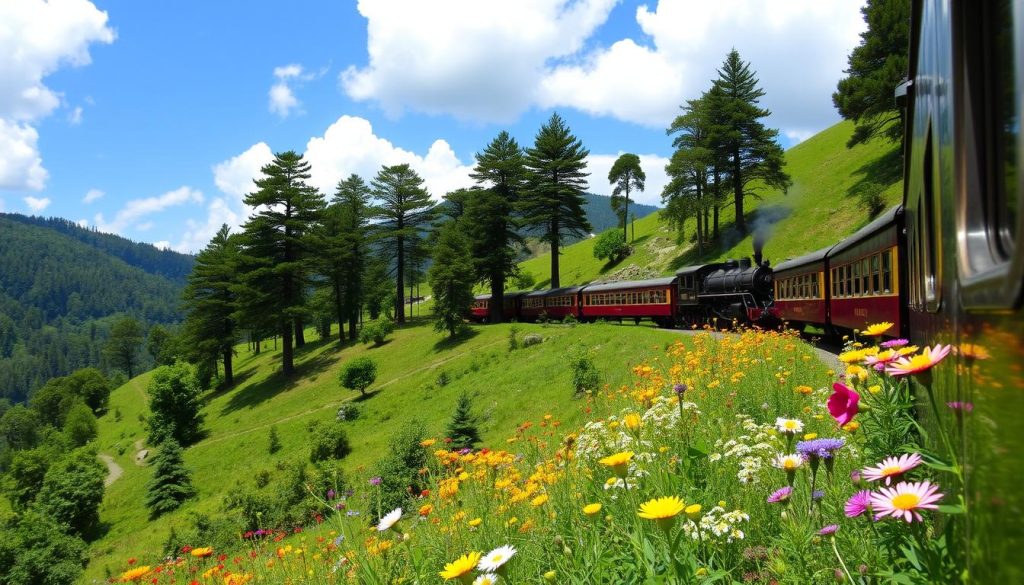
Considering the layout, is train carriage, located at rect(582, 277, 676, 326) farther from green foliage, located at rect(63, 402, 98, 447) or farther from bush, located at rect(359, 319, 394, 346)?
green foliage, located at rect(63, 402, 98, 447)

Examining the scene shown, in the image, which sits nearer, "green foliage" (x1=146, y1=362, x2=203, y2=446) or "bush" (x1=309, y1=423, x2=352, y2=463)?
"bush" (x1=309, y1=423, x2=352, y2=463)

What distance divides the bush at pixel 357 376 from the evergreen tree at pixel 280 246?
9.54 m

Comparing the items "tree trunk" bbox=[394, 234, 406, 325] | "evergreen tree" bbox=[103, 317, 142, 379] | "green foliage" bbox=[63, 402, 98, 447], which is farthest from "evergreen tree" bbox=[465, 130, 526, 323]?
"evergreen tree" bbox=[103, 317, 142, 379]

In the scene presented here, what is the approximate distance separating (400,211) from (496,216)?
11.0 meters

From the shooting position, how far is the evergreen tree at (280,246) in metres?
41.5

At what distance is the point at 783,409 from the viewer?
6.39 metres

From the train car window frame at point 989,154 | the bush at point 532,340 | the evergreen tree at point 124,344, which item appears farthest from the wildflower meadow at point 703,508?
the evergreen tree at point 124,344

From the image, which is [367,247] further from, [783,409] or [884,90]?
[783,409]

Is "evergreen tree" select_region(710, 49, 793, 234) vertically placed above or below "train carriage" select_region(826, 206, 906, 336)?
above

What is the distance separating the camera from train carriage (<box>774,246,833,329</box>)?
16.1 m

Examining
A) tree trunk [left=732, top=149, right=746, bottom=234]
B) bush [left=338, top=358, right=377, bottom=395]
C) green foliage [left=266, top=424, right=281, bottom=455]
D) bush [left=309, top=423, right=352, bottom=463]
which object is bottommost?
green foliage [left=266, top=424, right=281, bottom=455]

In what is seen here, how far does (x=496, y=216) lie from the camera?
41875mm

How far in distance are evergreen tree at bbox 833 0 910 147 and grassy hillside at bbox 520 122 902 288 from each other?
459 centimetres

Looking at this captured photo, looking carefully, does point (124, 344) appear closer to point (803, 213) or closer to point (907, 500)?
point (803, 213)
